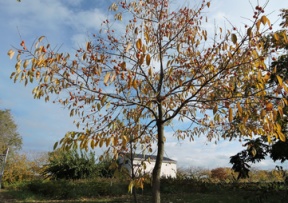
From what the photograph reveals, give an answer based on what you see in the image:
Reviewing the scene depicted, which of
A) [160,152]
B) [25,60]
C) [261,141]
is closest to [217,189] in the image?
[261,141]

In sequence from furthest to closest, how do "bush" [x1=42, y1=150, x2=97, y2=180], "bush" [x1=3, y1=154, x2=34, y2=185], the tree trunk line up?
"bush" [x1=3, y1=154, x2=34, y2=185], "bush" [x1=42, y1=150, x2=97, y2=180], the tree trunk

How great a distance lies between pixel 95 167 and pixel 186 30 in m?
9.64

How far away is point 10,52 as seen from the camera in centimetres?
317

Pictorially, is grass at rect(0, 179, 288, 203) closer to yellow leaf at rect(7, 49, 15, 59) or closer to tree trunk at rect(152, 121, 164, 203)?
tree trunk at rect(152, 121, 164, 203)

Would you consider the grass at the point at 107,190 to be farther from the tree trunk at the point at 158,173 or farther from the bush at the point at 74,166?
the tree trunk at the point at 158,173

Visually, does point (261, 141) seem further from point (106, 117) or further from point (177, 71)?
point (106, 117)

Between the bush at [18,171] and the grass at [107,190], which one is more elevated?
the bush at [18,171]

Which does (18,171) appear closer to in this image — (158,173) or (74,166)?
(74,166)

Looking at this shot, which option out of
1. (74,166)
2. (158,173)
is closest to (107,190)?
(74,166)

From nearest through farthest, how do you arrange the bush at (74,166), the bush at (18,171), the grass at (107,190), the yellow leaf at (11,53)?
the yellow leaf at (11,53)
the grass at (107,190)
the bush at (74,166)
the bush at (18,171)

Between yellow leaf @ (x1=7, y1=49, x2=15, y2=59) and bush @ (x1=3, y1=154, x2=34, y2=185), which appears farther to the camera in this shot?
bush @ (x1=3, y1=154, x2=34, y2=185)

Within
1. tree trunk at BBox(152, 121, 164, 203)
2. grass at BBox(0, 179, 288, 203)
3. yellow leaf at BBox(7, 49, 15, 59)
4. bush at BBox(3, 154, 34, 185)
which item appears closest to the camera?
yellow leaf at BBox(7, 49, 15, 59)

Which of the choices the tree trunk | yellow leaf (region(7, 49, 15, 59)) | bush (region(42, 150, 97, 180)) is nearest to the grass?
bush (region(42, 150, 97, 180))

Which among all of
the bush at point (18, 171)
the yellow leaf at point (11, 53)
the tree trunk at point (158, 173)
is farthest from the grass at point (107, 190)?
the yellow leaf at point (11, 53)
